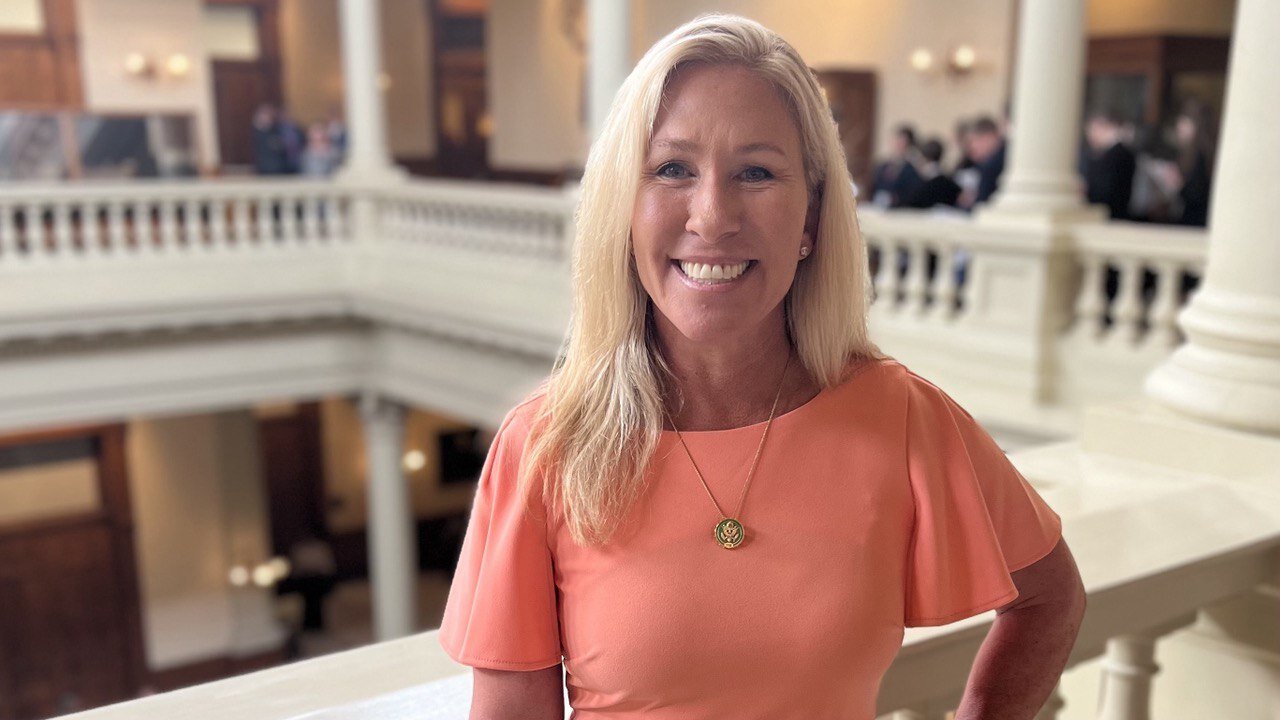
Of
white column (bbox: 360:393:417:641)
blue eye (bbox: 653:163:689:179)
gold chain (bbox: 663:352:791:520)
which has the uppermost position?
blue eye (bbox: 653:163:689:179)

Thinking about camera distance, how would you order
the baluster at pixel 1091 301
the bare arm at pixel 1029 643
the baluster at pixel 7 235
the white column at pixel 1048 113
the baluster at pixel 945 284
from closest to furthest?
the bare arm at pixel 1029 643, the baluster at pixel 1091 301, the white column at pixel 1048 113, the baluster at pixel 945 284, the baluster at pixel 7 235

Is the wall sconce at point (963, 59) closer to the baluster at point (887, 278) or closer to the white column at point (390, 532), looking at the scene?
A: the baluster at point (887, 278)

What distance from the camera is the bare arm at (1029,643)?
4.49 feet

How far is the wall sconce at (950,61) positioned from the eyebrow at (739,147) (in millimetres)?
11930

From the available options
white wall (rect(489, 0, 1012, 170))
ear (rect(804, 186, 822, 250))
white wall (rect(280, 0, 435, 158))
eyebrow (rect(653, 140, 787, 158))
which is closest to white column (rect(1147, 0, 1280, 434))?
ear (rect(804, 186, 822, 250))

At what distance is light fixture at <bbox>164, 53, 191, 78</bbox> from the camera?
15383 mm

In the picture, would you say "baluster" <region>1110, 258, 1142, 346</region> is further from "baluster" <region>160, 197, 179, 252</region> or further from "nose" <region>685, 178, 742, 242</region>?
"baluster" <region>160, 197, 179, 252</region>

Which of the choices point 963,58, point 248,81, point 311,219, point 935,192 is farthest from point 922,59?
point 248,81

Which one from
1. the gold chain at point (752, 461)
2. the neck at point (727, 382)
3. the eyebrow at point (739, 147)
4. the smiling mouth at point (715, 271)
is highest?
the eyebrow at point (739, 147)

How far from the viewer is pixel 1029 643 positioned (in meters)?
1.38

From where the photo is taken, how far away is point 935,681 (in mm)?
1757

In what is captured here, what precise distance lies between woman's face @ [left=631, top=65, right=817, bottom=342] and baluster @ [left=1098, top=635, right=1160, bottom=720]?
1227mm

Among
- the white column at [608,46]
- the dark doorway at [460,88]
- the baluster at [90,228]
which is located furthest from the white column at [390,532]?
the dark doorway at [460,88]

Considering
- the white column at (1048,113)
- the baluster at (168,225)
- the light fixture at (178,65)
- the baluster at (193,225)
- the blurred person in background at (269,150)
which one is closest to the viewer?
the white column at (1048,113)
